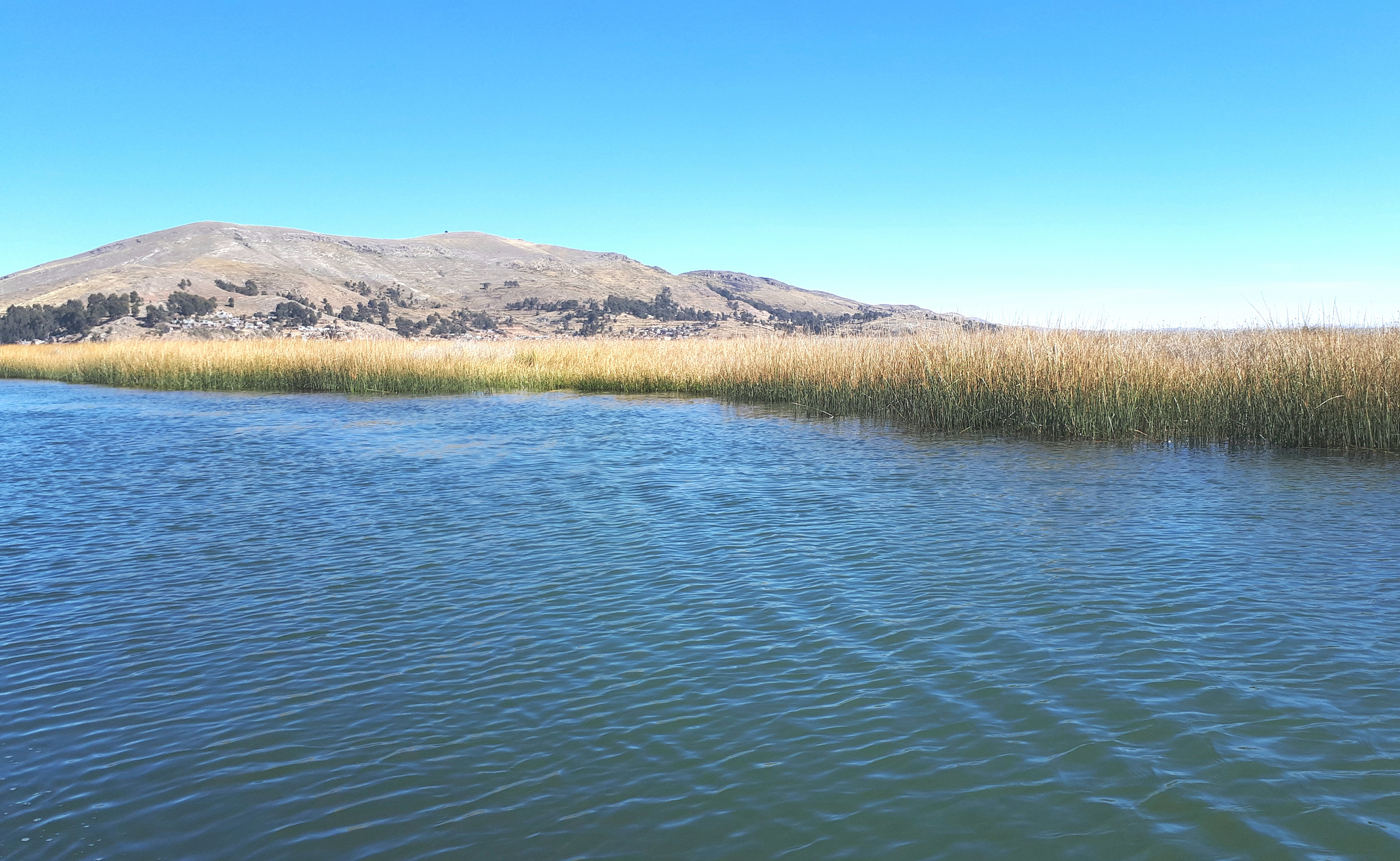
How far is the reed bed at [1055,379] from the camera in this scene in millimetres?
12445

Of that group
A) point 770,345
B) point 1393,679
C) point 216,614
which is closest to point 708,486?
point 216,614

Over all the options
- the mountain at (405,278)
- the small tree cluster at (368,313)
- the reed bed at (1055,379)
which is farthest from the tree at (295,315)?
the reed bed at (1055,379)

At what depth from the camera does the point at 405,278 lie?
110 meters

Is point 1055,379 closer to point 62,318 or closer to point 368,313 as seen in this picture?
point 62,318

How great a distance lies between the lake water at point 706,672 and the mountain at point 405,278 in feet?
213

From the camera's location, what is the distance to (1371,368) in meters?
12.0

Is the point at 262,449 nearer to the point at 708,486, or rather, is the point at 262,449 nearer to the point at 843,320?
the point at 708,486

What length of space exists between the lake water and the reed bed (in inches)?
118

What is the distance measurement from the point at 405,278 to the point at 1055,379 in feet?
347

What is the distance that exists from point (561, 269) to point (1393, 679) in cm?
11807

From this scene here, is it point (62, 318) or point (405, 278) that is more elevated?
point (405, 278)

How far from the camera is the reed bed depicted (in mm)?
12445

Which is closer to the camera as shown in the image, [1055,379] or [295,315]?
[1055,379]

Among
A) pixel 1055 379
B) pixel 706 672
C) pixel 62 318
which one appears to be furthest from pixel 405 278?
pixel 706 672
